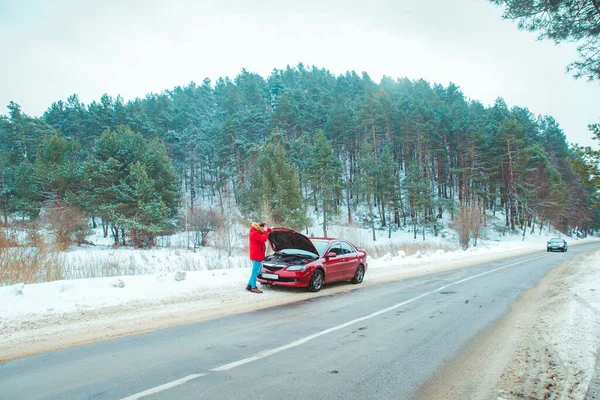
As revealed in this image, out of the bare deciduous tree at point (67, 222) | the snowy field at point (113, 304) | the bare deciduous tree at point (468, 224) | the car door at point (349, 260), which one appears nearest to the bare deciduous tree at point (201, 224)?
the bare deciduous tree at point (67, 222)

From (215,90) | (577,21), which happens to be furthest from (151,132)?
(577,21)

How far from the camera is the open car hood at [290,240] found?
36.4 ft

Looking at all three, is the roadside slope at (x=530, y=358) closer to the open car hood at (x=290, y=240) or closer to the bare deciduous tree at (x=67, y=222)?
the open car hood at (x=290, y=240)

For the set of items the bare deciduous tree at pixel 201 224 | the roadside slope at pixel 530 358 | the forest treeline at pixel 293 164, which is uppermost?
the forest treeline at pixel 293 164

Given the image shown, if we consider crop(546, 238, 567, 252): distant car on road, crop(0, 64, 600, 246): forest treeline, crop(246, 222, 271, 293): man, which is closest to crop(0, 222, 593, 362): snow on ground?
crop(246, 222, 271, 293): man

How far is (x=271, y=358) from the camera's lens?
4.81 m

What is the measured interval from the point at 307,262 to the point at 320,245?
1.29m

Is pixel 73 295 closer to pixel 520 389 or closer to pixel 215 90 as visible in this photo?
pixel 520 389

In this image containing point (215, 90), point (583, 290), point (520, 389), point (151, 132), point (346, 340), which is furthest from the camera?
point (215, 90)

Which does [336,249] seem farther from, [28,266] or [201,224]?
[201,224]

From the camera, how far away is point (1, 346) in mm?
5301

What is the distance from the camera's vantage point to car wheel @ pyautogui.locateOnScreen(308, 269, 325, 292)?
10.5m

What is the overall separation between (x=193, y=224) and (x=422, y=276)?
2837 cm

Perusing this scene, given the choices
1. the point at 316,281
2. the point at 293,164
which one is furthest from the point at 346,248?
the point at 293,164
